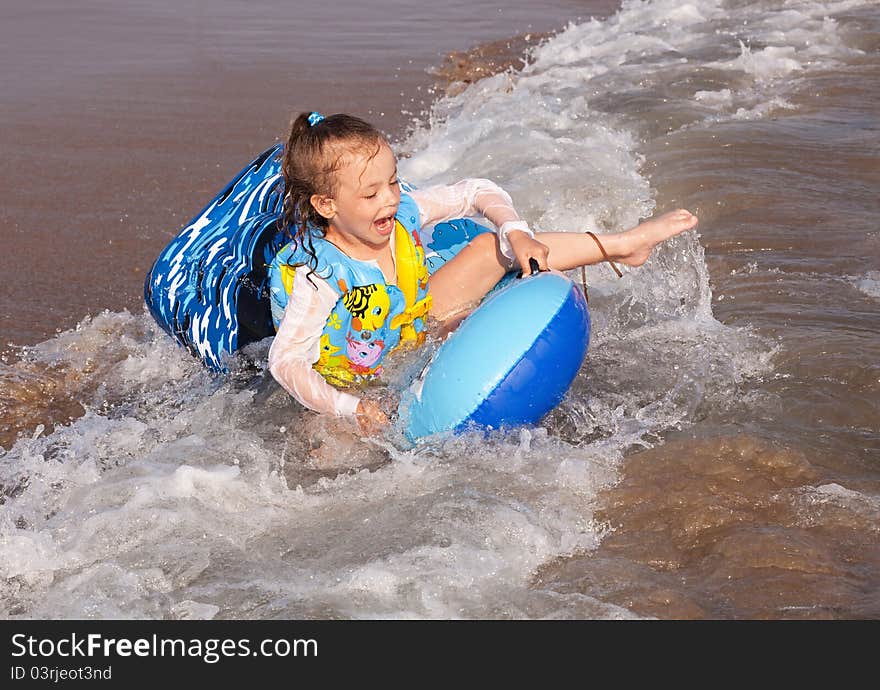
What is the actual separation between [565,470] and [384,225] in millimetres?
1116

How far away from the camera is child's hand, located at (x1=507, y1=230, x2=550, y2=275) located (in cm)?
431

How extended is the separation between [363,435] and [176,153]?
4.52 m

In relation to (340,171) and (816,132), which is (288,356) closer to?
(340,171)

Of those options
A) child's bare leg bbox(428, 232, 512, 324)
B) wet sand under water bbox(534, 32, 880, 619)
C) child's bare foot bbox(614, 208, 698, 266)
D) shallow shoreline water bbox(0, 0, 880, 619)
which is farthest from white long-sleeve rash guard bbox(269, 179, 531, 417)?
wet sand under water bbox(534, 32, 880, 619)

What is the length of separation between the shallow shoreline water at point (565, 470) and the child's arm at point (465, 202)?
0.74 meters

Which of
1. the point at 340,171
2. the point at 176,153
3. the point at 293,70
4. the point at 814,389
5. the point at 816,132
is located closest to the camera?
the point at 340,171

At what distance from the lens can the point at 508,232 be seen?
14.8 feet

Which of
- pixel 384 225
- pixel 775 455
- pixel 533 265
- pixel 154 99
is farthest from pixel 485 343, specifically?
pixel 154 99

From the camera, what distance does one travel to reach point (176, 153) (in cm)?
815

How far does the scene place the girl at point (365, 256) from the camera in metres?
4.18

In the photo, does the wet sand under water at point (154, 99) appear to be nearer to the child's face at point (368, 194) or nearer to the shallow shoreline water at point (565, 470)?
the shallow shoreline water at point (565, 470)

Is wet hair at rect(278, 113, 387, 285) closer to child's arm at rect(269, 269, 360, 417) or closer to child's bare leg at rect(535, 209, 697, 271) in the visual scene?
child's arm at rect(269, 269, 360, 417)

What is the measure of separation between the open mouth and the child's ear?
0.17 m

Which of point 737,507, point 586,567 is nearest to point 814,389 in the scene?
point 737,507
